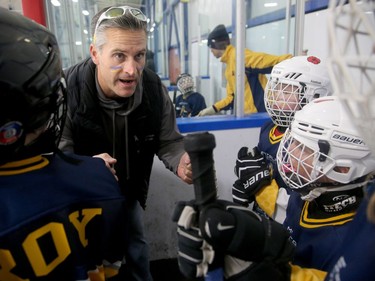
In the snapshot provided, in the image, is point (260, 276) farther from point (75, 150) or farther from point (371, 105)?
point (75, 150)

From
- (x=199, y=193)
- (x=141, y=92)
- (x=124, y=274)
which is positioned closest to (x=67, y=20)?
(x=141, y=92)

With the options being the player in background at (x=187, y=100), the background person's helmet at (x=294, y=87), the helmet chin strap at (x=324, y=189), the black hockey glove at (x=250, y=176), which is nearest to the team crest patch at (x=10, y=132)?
the helmet chin strap at (x=324, y=189)

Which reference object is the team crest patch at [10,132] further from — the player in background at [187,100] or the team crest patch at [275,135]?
the player in background at [187,100]

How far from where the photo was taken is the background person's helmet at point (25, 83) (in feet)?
2.04

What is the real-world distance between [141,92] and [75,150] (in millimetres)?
372

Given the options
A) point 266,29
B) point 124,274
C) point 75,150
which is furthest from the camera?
point 266,29

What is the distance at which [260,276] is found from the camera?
0.68 metres

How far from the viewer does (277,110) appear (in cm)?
158

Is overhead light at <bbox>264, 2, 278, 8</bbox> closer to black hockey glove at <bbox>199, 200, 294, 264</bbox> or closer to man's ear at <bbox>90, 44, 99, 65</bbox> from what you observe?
man's ear at <bbox>90, 44, 99, 65</bbox>

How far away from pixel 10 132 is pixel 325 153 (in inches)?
32.8

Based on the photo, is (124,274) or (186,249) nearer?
(186,249)

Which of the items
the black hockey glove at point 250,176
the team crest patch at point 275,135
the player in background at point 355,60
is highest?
the player in background at point 355,60

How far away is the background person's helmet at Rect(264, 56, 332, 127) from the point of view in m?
1.56

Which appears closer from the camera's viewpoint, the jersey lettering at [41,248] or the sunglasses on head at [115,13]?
the jersey lettering at [41,248]
